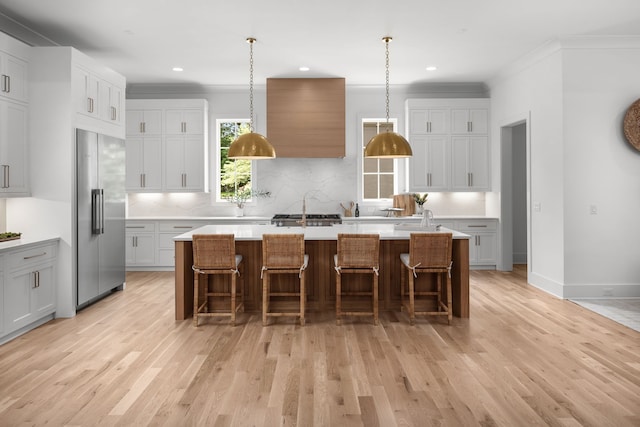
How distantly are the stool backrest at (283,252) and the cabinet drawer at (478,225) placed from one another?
163 inches

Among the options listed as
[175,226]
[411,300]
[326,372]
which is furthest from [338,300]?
[175,226]

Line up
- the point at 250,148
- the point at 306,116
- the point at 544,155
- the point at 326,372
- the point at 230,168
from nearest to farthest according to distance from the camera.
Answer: the point at 326,372 < the point at 250,148 < the point at 544,155 < the point at 306,116 < the point at 230,168

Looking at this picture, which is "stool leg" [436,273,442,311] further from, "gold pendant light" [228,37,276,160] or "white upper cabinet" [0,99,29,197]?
"white upper cabinet" [0,99,29,197]

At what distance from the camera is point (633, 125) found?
5.34 m

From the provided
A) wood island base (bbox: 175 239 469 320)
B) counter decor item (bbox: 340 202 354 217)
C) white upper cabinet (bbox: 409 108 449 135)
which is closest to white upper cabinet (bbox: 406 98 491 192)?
white upper cabinet (bbox: 409 108 449 135)

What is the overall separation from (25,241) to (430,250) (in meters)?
3.92

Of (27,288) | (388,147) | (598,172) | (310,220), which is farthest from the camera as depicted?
(310,220)

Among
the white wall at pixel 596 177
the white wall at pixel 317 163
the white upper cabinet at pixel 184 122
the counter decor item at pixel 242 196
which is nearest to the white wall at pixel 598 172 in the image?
the white wall at pixel 596 177

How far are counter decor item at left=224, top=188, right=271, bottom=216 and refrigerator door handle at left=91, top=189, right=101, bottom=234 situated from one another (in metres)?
2.80

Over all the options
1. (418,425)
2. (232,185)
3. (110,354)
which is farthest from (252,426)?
(232,185)

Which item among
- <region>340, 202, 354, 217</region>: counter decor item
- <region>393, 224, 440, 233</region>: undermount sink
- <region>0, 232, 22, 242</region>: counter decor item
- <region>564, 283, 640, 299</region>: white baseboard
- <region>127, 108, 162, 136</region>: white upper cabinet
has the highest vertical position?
<region>127, 108, 162, 136</region>: white upper cabinet

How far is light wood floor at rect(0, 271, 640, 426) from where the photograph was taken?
2605 mm

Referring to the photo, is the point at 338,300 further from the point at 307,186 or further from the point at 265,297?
the point at 307,186

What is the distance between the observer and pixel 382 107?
26.0ft
